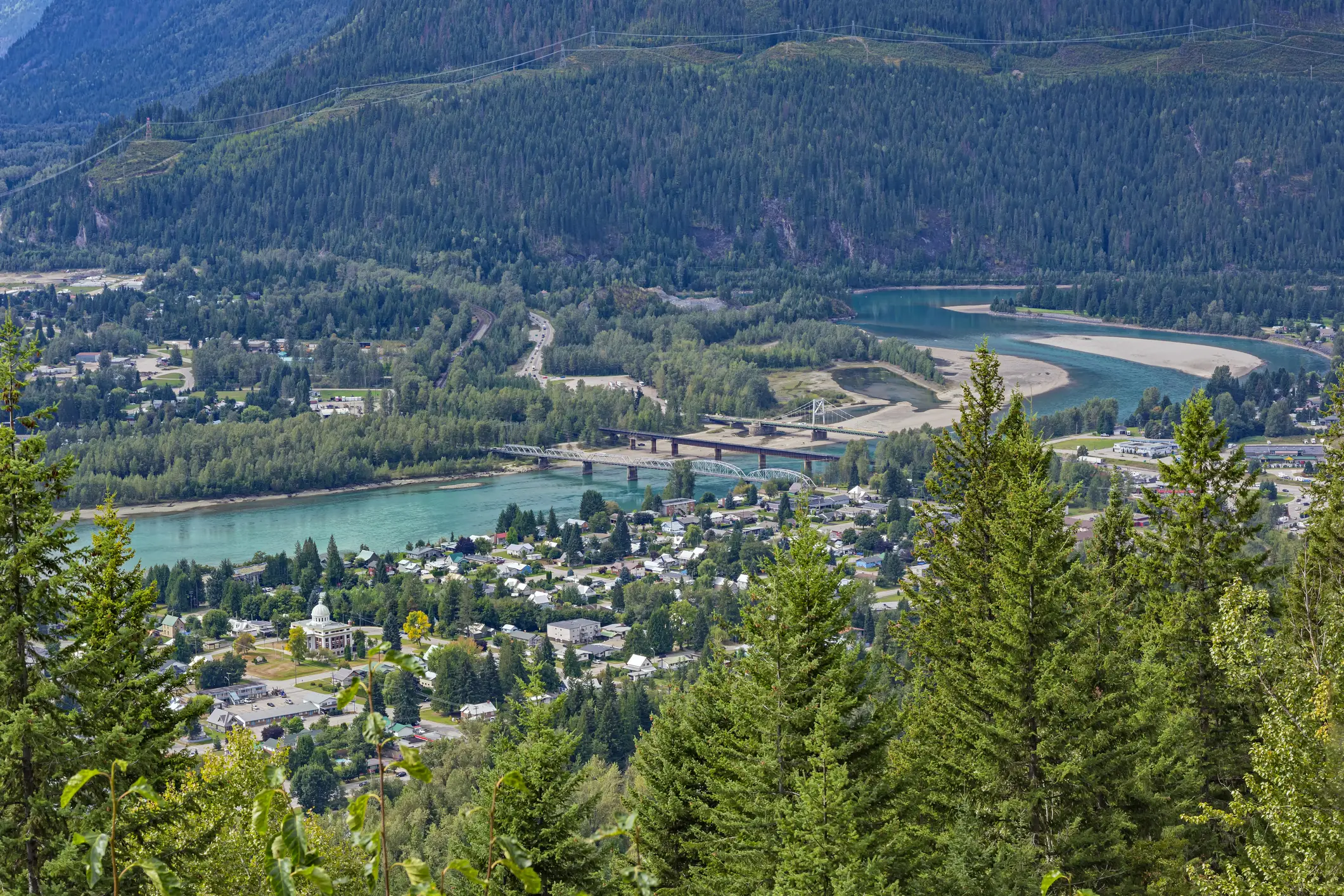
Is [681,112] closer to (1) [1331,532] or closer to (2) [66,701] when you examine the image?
(2) [66,701]

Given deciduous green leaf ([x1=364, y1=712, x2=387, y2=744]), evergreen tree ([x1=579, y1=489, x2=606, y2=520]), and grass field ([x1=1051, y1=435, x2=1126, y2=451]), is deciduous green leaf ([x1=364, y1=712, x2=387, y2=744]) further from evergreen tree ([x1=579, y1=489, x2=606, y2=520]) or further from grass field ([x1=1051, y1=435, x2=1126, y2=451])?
grass field ([x1=1051, y1=435, x2=1126, y2=451])

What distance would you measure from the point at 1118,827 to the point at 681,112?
181588mm

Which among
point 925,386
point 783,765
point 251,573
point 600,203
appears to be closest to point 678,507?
point 251,573

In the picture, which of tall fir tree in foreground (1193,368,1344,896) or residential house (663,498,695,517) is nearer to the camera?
tall fir tree in foreground (1193,368,1344,896)

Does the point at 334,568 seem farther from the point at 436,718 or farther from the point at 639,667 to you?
the point at 436,718

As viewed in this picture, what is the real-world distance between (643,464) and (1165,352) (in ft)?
174

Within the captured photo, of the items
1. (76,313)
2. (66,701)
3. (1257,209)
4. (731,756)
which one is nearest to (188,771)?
(731,756)

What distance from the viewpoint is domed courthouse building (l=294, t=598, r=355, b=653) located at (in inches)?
2331

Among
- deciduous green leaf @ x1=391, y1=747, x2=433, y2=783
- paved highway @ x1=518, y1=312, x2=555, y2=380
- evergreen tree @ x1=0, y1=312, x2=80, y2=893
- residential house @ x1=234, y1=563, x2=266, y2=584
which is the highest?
deciduous green leaf @ x1=391, y1=747, x2=433, y2=783

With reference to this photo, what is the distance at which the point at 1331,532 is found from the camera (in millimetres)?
26359

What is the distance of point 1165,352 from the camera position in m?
132

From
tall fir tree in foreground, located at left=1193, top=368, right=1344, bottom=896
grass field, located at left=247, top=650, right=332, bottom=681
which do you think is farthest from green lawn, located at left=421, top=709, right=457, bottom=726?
tall fir tree in foreground, located at left=1193, top=368, right=1344, bottom=896

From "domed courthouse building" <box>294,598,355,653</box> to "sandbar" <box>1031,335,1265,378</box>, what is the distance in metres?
74.6

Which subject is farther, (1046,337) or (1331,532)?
(1046,337)
